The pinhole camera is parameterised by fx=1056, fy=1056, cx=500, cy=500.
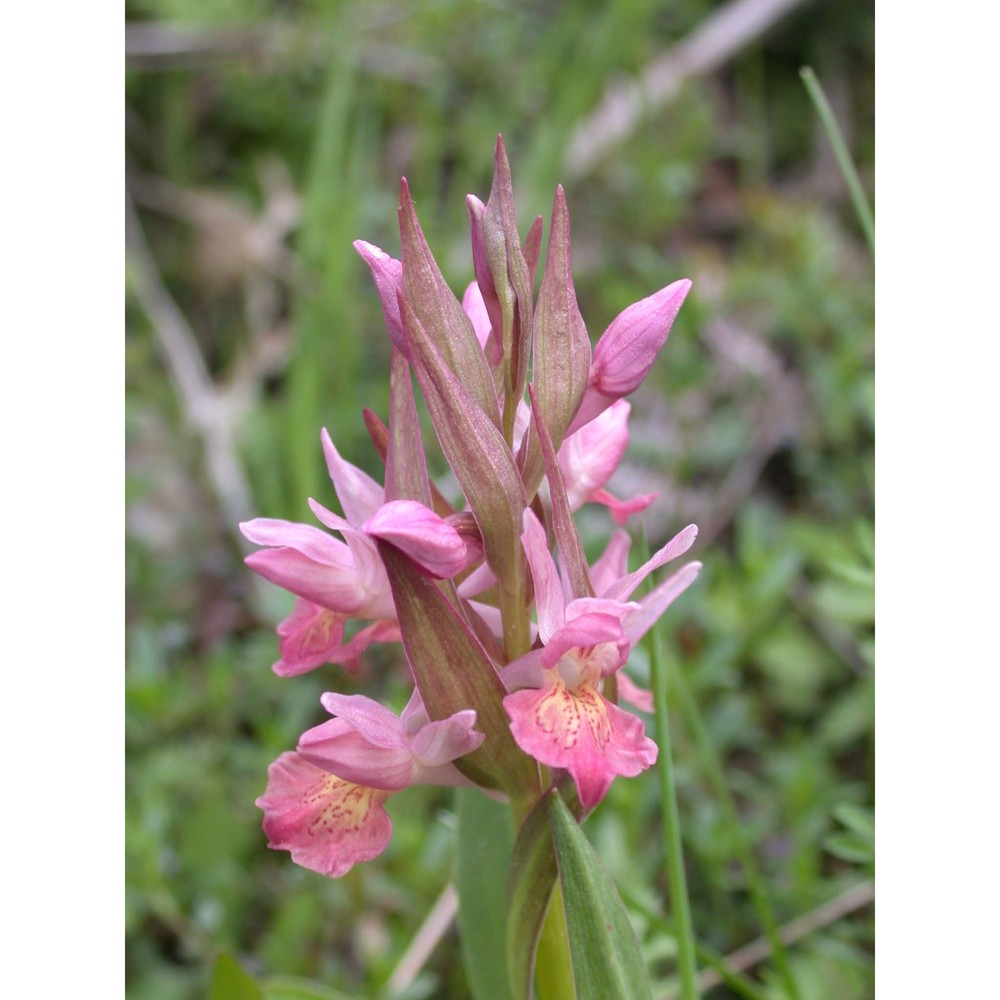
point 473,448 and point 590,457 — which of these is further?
point 590,457

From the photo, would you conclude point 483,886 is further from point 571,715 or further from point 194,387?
point 194,387

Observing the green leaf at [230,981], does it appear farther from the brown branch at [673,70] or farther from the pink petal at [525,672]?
the brown branch at [673,70]

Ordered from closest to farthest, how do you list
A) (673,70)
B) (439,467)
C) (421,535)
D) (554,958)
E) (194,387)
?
(421,535) → (554,958) → (439,467) → (194,387) → (673,70)

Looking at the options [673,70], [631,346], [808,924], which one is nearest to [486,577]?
[631,346]

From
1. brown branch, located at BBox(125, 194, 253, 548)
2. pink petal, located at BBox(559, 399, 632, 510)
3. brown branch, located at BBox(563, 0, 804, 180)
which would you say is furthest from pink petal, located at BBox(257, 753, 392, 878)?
brown branch, located at BBox(563, 0, 804, 180)

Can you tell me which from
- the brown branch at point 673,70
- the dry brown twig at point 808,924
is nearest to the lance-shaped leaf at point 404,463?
the dry brown twig at point 808,924

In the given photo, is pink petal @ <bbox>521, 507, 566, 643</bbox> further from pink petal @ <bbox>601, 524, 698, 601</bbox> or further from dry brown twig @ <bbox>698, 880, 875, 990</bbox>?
dry brown twig @ <bbox>698, 880, 875, 990</bbox>

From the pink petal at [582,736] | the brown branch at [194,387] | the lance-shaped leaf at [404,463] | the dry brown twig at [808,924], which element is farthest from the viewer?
the brown branch at [194,387]
